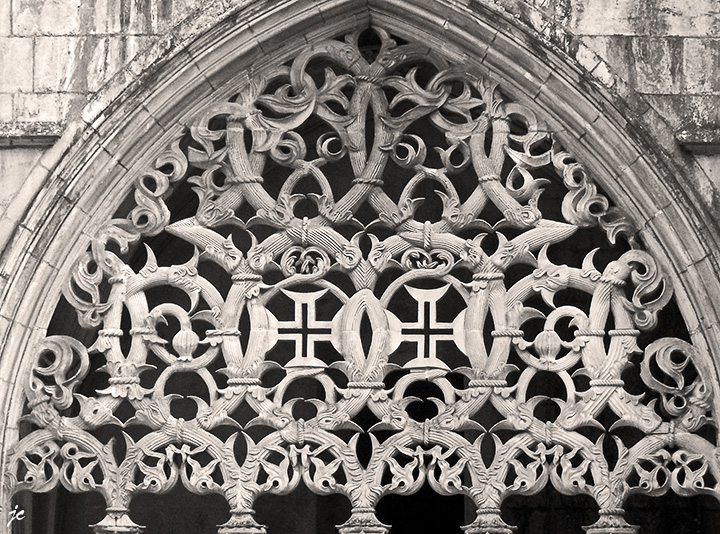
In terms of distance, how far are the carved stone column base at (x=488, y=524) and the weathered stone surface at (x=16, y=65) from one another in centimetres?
315

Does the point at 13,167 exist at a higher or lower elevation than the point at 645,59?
lower

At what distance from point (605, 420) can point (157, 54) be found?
4.08 meters

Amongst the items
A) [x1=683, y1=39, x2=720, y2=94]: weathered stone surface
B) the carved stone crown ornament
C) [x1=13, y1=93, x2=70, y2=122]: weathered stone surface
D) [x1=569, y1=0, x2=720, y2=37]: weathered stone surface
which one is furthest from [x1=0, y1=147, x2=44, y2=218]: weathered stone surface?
[x1=683, y1=39, x2=720, y2=94]: weathered stone surface

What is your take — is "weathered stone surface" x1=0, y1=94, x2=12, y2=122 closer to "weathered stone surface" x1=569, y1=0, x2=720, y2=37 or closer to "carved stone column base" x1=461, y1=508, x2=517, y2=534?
"weathered stone surface" x1=569, y1=0, x2=720, y2=37

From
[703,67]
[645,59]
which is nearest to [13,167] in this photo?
[645,59]

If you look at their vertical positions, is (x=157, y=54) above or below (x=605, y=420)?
above

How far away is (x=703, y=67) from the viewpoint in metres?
8.42

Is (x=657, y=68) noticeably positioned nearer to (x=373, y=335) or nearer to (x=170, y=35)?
(x=373, y=335)

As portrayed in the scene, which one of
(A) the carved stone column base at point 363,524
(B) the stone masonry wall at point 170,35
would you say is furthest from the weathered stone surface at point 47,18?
(A) the carved stone column base at point 363,524

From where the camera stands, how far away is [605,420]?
10883mm

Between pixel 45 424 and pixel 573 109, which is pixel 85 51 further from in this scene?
pixel 573 109

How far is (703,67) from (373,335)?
2134 mm

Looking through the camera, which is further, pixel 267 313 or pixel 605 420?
pixel 605 420

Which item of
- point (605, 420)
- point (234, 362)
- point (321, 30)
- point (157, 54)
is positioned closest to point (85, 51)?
point (157, 54)
